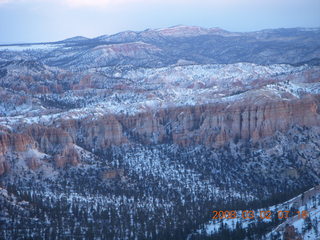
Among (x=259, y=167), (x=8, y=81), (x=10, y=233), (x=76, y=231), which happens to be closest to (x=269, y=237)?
(x=76, y=231)

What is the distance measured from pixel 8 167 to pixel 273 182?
117 ft

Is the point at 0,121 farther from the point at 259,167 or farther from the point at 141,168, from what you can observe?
the point at 259,167

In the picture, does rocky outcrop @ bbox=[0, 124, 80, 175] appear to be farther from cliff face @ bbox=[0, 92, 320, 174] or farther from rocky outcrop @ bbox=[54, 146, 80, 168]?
cliff face @ bbox=[0, 92, 320, 174]

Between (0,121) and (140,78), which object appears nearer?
(0,121)

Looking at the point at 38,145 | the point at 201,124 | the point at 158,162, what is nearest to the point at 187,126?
the point at 201,124

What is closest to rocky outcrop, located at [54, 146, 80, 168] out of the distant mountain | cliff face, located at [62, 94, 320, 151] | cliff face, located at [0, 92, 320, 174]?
the distant mountain

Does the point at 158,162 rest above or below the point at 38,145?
below

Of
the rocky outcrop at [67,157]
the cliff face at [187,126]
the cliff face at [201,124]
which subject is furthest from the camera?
the cliff face at [201,124]

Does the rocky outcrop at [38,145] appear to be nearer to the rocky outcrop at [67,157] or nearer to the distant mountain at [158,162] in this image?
the rocky outcrop at [67,157]

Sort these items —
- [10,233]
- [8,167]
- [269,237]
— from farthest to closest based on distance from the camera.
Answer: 1. [8,167]
2. [10,233]
3. [269,237]

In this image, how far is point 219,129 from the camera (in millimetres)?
98062

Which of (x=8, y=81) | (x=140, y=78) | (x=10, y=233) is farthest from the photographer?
(x=140, y=78)
